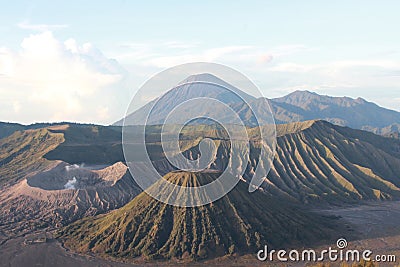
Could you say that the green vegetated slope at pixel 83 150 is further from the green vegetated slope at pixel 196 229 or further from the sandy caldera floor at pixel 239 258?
the green vegetated slope at pixel 196 229

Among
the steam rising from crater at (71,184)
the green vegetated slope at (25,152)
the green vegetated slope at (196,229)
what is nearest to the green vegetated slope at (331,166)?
the green vegetated slope at (196,229)

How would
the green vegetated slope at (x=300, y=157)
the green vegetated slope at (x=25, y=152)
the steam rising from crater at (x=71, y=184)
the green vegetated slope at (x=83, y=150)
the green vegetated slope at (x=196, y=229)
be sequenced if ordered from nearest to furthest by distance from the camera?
the green vegetated slope at (x=196, y=229) → the steam rising from crater at (x=71, y=184) → the green vegetated slope at (x=300, y=157) → the green vegetated slope at (x=25, y=152) → the green vegetated slope at (x=83, y=150)

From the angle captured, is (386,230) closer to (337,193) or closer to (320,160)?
(337,193)

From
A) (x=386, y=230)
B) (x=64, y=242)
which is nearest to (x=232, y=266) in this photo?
(x=64, y=242)

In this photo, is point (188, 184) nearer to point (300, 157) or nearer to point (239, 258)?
point (239, 258)

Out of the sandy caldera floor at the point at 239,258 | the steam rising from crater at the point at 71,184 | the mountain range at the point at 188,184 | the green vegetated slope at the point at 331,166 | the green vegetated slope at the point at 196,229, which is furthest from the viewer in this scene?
the green vegetated slope at the point at 331,166

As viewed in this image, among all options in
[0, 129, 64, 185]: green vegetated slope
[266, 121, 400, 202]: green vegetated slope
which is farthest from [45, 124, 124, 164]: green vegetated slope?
[266, 121, 400, 202]: green vegetated slope
